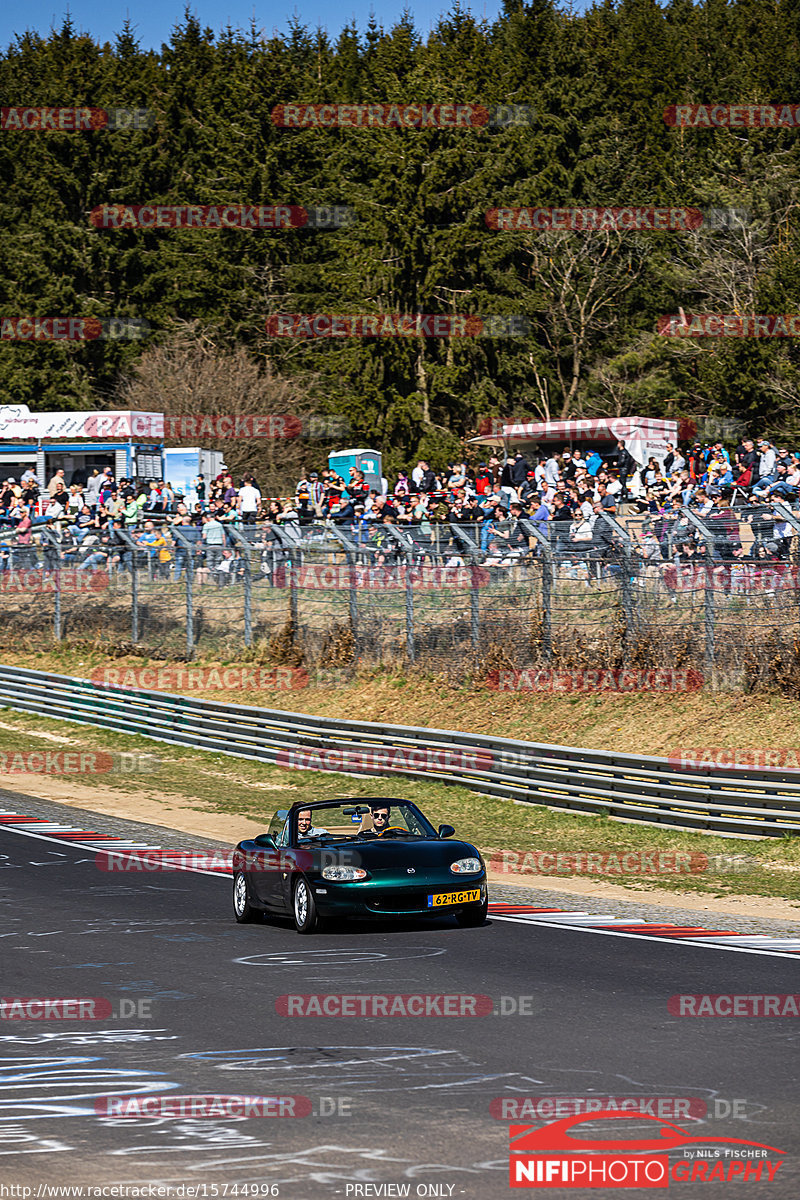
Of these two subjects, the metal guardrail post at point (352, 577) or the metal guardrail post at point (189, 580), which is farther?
the metal guardrail post at point (189, 580)

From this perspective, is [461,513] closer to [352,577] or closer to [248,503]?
[352,577]

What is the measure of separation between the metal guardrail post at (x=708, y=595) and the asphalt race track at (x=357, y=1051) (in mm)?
8388

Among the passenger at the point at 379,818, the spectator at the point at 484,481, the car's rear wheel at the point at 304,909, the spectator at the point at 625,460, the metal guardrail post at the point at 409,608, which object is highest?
the spectator at the point at 625,460

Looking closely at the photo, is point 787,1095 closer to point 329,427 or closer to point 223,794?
point 223,794

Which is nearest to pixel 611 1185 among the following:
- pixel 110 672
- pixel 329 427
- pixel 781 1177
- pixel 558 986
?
pixel 781 1177

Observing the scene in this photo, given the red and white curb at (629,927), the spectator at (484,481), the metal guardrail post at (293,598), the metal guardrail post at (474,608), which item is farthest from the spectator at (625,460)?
the red and white curb at (629,927)

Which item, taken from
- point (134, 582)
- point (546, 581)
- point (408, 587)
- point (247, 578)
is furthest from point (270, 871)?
point (134, 582)

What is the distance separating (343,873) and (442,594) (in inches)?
501

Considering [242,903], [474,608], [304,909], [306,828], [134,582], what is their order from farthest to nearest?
[134,582], [474,608], [242,903], [306,828], [304,909]

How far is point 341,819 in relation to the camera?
1346 centimetres

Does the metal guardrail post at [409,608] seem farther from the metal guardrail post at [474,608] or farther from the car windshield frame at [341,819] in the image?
the car windshield frame at [341,819]

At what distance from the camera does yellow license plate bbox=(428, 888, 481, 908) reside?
1225 centimetres

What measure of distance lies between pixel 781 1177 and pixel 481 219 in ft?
186

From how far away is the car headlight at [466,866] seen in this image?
40.6 ft
